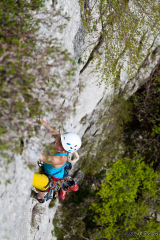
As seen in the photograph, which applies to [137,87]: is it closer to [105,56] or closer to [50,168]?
[105,56]

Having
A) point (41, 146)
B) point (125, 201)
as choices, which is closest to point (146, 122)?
point (125, 201)

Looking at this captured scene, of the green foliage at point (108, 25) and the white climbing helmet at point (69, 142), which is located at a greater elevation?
the green foliage at point (108, 25)

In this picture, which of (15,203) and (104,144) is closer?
(15,203)

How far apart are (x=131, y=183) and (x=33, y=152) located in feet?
25.5

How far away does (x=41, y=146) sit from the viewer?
2.91m

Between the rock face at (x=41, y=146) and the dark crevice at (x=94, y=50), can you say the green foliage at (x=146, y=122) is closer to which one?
the rock face at (x=41, y=146)

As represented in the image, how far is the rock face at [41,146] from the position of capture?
308 centimetres

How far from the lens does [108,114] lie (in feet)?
31.0

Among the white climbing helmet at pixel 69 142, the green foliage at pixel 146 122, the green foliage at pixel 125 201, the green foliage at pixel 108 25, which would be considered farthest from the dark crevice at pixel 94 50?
the green foliage at pixel 125 201

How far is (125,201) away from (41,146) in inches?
328

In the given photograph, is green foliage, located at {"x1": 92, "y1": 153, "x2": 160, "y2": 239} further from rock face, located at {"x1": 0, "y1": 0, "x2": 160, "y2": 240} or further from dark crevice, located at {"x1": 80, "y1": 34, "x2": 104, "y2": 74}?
dark crevice, located at {"x1": 80, "y1": 34, "x2": 104, "y2": 74}

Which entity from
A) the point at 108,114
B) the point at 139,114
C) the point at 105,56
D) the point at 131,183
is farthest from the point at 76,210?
the point at 105,56

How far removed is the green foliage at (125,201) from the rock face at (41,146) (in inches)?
97.4

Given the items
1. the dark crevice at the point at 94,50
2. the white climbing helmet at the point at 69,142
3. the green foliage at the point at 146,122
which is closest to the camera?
the white climbing helmet at the point at 69,142
